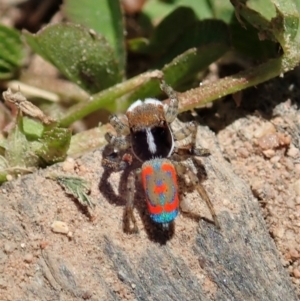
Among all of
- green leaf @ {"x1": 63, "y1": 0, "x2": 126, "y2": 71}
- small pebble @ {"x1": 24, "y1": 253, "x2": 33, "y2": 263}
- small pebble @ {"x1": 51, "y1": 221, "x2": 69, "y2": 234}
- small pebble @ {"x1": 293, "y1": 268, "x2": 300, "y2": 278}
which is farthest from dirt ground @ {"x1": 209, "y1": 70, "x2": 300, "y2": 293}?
small pebble @ {"x1": 24, "y1": 253, "x2": 33, "y2": 263}

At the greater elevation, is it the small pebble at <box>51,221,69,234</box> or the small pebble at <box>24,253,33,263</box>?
the small pebble at <box>51,221,69,234</box>

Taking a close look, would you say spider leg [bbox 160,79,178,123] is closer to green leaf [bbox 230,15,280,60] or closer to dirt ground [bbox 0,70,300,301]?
dirt ground [bbox 0,70,300,301]

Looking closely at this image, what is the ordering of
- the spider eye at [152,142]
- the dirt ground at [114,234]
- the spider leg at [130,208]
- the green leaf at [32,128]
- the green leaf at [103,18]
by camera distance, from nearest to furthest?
the dirt ground at [114,234], the spider leg at [130,208], the green leaf at [32,128], the spider eye at [152,142], the green leaf at [103,18]

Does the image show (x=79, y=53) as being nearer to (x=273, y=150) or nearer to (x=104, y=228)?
(x=104, y=228)

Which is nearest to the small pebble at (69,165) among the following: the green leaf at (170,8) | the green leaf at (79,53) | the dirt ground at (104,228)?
the dirt ground at (104,228)

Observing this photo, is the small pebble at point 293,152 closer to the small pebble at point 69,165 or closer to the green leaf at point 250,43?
the green leaf at point 250,43

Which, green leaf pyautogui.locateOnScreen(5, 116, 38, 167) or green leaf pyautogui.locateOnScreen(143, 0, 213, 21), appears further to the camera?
green leaf pyautogui.locateOnScreen(143, 0, 213, 21)
